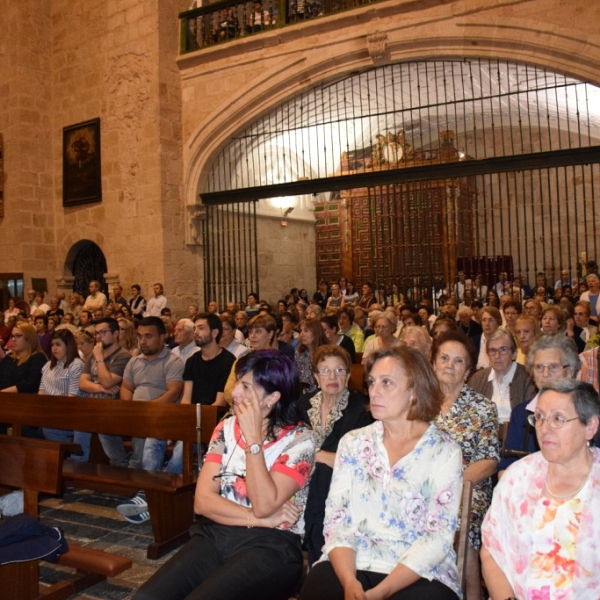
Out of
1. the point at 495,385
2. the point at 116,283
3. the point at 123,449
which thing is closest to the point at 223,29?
the point at 116,283

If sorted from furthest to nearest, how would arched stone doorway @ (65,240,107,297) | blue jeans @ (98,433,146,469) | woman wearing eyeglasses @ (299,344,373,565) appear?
arched stone doorway @ (65,240,107,297)
blue jeans @ (98,433,146,469)
woman wearing eyeglasses @ (299,344,373,565)

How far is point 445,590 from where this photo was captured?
6.75 ft

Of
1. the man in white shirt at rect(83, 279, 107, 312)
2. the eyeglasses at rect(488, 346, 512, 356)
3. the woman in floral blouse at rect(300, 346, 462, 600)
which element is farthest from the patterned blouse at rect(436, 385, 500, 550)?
the man in white shirt at rect(83, 279, 107, 312)

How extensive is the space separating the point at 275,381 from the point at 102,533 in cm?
208

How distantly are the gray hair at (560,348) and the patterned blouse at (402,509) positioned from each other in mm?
1150

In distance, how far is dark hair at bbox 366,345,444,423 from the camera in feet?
7.41

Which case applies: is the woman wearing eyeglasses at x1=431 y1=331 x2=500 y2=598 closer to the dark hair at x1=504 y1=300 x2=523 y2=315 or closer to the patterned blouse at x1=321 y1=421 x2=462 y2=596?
the patterned blouse at x1=321 y1=421 x2=462 y2=596

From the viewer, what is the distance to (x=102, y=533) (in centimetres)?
394

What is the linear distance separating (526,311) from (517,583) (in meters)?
4.91

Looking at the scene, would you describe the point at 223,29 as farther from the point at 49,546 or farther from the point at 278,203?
the point at 49,546

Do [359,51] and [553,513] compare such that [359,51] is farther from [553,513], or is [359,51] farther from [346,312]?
[553,513]

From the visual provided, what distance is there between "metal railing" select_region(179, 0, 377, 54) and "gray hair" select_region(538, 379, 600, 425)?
29.8 feet

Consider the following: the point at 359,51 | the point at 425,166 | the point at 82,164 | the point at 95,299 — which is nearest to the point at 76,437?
the point at 425,166

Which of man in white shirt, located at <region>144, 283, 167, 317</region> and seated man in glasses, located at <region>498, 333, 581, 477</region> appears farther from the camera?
man in white shirt, located at <region>144, 283, 167, 317</region>
